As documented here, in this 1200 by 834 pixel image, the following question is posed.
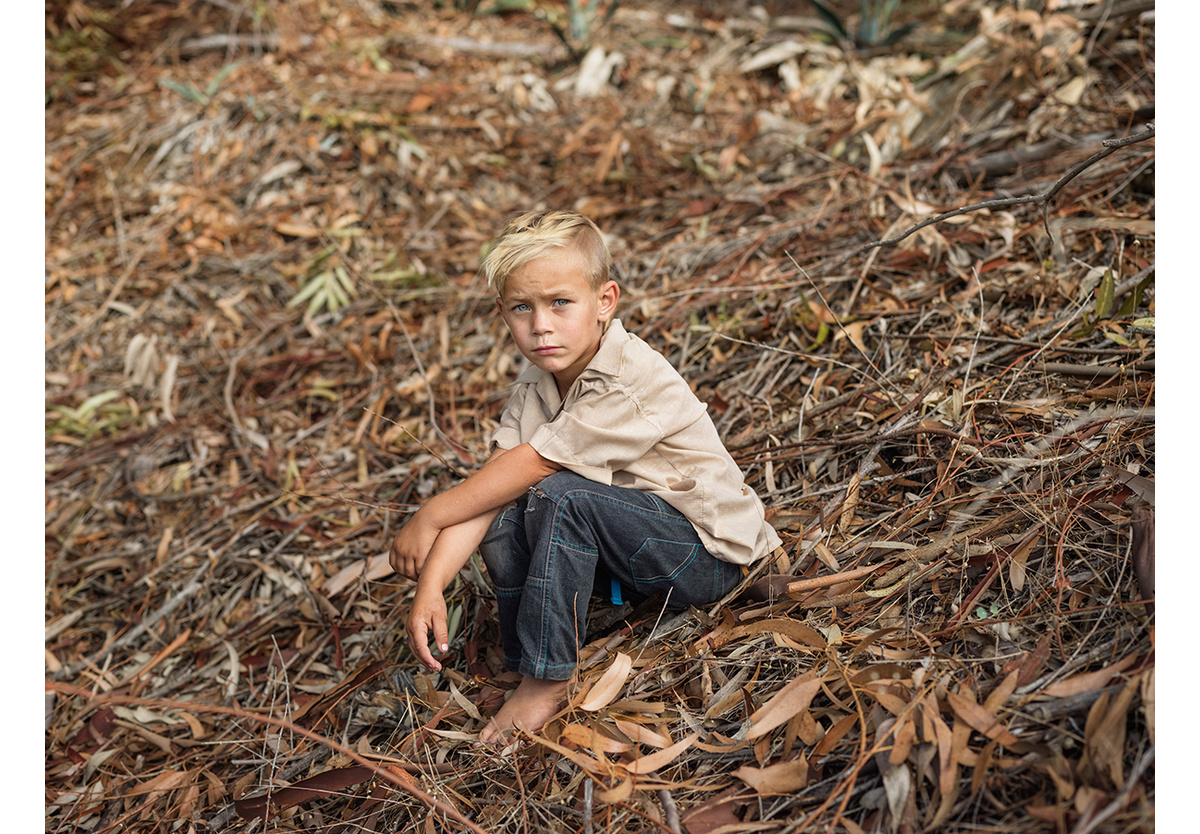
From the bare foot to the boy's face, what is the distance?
62cm

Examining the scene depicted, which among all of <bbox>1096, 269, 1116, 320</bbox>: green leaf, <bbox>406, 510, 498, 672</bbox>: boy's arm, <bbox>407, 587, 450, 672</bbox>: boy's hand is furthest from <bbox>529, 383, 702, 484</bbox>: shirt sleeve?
<bbox>1096, 269, 1116, 320</bbox>: green leaf

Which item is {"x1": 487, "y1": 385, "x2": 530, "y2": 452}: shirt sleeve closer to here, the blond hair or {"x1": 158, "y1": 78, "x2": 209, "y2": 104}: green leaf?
the blond hair

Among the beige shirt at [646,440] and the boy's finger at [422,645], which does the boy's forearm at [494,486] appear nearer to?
the beige shirt at [646,440]

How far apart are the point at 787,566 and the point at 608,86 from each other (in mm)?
3200

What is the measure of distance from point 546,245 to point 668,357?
1039 millimetres

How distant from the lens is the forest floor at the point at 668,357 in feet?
4.62

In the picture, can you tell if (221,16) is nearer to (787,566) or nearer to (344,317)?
(344,317)

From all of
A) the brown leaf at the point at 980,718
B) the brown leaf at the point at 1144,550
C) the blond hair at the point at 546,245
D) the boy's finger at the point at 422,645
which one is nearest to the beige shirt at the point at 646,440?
the blond hair at the point at 546,245

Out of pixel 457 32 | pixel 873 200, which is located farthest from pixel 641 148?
pixel 457 32

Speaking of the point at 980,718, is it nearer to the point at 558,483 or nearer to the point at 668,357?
the point at 558,483

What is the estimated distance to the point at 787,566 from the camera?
5.83 feet

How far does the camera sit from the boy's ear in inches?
66.6

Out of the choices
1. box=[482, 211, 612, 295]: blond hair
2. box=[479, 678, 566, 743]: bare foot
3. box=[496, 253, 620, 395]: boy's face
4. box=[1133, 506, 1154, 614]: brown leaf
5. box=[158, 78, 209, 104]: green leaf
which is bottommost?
box=[479, 678, 566, 743]: bare foot

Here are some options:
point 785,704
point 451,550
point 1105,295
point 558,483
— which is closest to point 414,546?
point 451,550
